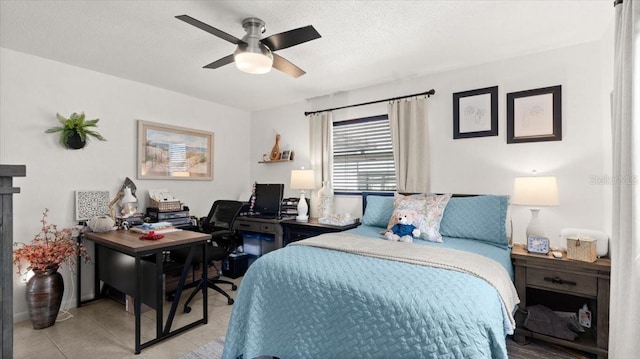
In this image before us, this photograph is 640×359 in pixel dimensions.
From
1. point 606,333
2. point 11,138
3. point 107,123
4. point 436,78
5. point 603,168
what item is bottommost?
point 606,333

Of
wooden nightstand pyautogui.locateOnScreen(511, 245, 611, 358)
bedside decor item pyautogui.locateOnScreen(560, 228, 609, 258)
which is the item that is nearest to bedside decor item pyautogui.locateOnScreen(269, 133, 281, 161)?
wooden nightstand pyautogui.locateOnScreen(511, 245, 611, 358)

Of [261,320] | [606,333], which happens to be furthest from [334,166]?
[606,333]

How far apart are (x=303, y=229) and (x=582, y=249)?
8.06 feet

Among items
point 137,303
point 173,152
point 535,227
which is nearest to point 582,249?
point 535,227

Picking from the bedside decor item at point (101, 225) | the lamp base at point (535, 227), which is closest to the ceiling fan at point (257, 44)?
the bedside decor item at point (101, 225)

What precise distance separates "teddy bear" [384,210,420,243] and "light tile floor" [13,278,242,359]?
165 cm

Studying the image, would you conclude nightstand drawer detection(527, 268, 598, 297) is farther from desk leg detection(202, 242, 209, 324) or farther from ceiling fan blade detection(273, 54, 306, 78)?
desk leg detection(202, 242, 209, 324)

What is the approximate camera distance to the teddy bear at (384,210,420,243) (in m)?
2.41

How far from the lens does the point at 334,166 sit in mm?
3998

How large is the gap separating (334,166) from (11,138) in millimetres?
3277

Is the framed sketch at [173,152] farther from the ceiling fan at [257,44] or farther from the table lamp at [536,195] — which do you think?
the table lamp at [536,195]

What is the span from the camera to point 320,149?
394cm

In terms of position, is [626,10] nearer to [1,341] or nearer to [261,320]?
[261,320]

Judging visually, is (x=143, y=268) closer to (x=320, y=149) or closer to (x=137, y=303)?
(x=137, y=303)
